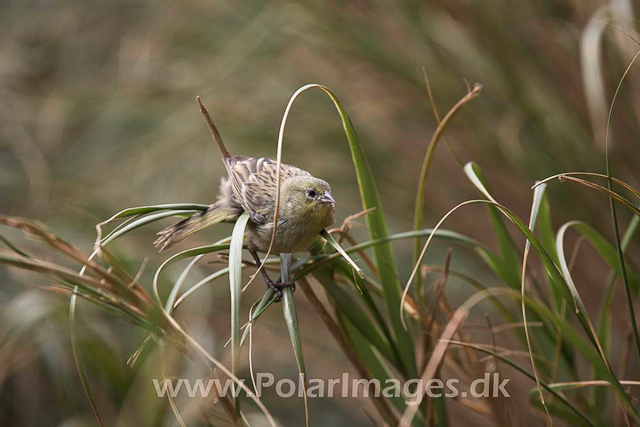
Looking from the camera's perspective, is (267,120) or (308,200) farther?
(267,120)

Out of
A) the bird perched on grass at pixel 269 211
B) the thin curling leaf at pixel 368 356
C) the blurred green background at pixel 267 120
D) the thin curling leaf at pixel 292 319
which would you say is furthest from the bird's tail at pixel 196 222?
the blurred green background at pixel 267 120

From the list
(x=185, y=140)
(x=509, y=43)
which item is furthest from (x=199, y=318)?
(x=509, y=43)

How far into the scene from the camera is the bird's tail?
2.72ft

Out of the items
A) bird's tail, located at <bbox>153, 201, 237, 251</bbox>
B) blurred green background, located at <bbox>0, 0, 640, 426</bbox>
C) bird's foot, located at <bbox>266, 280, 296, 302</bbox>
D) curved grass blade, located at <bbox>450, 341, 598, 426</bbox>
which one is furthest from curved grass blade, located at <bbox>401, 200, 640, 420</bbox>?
blurred green background, located at <bbox>0, 0, 640, 426</bbox>

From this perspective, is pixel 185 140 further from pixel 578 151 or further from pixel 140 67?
pixel 578 151

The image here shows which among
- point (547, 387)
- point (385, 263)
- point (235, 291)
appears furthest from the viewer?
point (385, 263)

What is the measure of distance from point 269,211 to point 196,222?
0.10 meters

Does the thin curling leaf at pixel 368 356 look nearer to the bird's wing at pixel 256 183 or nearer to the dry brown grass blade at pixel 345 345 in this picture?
the dry brown grass blade at pixel 345 345

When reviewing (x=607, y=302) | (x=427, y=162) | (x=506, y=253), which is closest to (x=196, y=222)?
(x=427, y=162)

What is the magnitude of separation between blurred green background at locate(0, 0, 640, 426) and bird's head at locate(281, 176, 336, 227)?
0.63m

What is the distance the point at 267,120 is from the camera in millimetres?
2049

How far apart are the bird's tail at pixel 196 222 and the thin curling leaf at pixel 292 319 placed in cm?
10

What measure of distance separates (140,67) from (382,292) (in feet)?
4.70

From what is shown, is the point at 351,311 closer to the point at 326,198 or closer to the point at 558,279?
the point at 326,198
